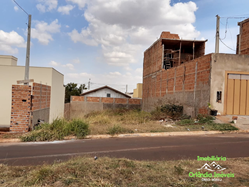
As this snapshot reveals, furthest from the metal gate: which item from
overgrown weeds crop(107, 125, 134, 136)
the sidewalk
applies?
overgrown weeds crop(107, 125, 134, 136)

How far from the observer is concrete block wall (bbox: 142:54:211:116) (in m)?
12.1

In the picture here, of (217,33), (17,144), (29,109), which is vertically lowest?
(17,144)

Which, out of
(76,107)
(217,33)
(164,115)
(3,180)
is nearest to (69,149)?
(3,180)

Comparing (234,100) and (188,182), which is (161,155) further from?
(234,100)

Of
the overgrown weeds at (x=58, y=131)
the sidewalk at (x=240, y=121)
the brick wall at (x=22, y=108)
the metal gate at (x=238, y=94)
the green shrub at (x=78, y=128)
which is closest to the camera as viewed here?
the overgrown weeds at (x=58, y=131)

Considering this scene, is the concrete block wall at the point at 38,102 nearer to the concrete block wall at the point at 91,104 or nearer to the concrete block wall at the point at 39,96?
the concrete block wall at the point at 39,96

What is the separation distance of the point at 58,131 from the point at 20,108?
220 centimetres

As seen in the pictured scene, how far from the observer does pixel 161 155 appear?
17.2ft

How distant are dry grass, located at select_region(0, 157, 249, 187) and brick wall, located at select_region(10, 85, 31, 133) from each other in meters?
4.47

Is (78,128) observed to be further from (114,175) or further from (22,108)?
(114,175)

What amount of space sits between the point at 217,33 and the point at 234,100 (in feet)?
18.6

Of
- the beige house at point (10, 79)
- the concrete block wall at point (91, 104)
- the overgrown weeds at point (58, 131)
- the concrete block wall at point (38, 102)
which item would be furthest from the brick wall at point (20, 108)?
the concrete block wall at point (91, 104)

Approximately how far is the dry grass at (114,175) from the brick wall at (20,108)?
447cm

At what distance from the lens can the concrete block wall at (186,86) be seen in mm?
12117
